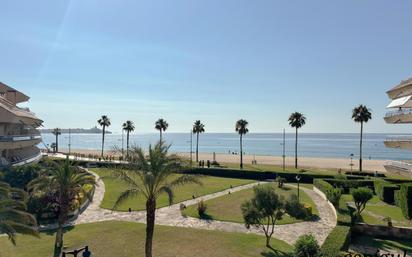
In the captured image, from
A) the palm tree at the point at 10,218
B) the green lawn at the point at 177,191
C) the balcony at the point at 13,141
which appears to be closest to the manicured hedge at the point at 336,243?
the green lawn at the point at 177,191

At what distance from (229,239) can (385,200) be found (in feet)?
78.4

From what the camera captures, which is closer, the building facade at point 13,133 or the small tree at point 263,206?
the small tree at point 263,206

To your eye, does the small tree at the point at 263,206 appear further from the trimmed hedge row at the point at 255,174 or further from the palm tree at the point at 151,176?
the trimmed hedge row at the point at 255,174

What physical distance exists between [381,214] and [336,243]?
49.2 feet

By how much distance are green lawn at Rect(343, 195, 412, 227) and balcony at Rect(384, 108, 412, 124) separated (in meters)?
9.84

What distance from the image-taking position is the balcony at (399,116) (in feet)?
125

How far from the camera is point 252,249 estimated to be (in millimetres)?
22406

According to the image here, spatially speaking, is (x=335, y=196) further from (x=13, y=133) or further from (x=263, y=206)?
(x=13, y=133)

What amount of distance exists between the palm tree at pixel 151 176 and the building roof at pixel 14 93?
51342 mm

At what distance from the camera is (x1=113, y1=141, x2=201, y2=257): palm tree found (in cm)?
1870

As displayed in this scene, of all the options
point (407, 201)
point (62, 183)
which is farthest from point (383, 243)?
point (62, 183)

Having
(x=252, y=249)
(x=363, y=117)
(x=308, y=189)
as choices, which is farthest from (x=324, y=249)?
(x=363, y=117)

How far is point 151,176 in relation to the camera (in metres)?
18.7

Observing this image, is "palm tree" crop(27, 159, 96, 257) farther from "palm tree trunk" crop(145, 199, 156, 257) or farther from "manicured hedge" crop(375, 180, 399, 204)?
"manicured hedge" crop(375, 180, 399, 204)
